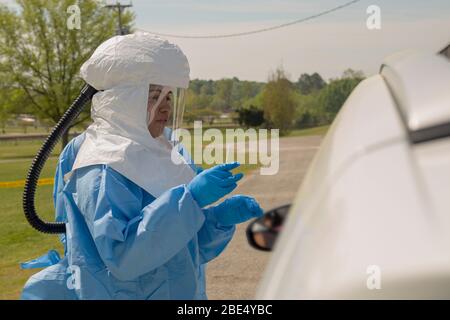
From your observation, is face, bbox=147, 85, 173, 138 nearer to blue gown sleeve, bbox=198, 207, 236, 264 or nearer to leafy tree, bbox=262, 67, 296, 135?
blue gown sleeve, bbox=198, 207, 236, 264

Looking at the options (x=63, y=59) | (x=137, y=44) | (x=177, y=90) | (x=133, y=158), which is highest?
(x=63, y=59)

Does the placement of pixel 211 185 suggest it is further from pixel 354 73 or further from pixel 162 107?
pixel 354 73

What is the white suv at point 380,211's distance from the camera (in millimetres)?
600

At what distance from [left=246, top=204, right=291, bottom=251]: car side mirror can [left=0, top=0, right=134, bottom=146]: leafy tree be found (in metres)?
23.9

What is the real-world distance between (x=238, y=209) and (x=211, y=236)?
0.61 feet

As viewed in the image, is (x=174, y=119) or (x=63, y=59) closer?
(x=174, y=119)

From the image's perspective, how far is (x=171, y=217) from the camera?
6.79ft

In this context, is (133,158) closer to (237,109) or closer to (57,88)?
(237,109)

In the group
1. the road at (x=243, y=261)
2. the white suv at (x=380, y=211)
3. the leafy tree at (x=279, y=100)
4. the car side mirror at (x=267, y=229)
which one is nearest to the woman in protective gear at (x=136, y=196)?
the road at (x=243, y=261)

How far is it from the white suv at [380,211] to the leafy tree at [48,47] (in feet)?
79.4

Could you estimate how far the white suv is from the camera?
60 cm
